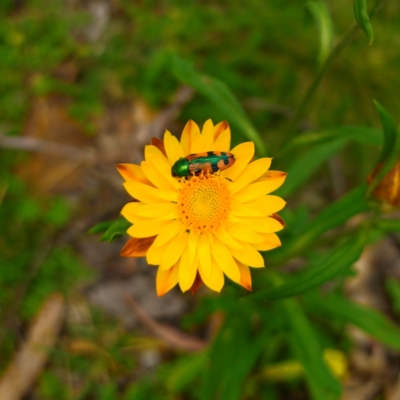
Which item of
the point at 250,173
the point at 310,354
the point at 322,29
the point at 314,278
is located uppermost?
the point at 322,29

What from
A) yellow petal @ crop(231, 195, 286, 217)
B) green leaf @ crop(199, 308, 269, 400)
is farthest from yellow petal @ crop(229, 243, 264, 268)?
green leaf @ crop(199, 308, 269, 400)

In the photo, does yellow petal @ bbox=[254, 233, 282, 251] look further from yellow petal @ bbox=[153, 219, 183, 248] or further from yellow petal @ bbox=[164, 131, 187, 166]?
yellow petal @ bbox=[164, 131, 187, 166]

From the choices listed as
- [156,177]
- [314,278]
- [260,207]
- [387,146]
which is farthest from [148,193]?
[387,146]

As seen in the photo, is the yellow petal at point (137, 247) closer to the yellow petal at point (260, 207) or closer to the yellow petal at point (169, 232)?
the yellow petal at point (169, 232)

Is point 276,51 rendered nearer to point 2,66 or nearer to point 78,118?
point 78,118

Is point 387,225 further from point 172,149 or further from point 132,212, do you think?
point 132,212

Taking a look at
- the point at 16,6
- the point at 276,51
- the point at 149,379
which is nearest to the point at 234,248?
the point at 149,379
